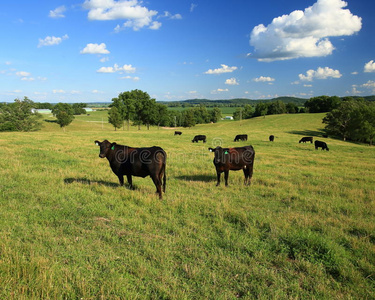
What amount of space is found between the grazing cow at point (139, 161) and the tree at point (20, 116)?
73.9 m

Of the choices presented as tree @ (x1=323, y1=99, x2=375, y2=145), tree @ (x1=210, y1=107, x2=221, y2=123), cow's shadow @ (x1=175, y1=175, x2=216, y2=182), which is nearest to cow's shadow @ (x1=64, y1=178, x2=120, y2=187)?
cow's shadow @ (x1=175, y1=175, x2=216, y2=182)

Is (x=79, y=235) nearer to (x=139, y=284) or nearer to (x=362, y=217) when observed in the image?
(x=139, y=284)

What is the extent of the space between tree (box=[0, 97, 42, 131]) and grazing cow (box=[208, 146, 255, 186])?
76110 millimetres

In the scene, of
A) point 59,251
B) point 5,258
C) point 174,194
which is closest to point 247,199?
point 174,194

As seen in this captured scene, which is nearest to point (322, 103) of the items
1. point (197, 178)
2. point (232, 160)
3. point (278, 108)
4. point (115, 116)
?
point (278, 108)

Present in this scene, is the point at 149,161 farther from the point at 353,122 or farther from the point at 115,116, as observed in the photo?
the point at 115,116

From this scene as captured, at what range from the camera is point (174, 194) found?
8.14 metres

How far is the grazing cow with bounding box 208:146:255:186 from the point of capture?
990 centimetres

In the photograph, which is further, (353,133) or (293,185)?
(353,133)

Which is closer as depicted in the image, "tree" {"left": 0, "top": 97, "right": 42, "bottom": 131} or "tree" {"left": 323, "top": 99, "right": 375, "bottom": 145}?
"tree" {"left": 323, "top": 99, "right": 375, "bottom": 145}

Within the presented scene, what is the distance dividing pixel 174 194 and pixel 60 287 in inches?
199

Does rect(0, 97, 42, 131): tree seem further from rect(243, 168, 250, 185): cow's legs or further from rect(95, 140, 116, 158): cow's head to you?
rect(243, 168, 250, 185): cow's legs

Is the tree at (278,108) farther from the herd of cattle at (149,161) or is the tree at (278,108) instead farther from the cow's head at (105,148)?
the cow's head at (105,148)

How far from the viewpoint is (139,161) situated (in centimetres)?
809
